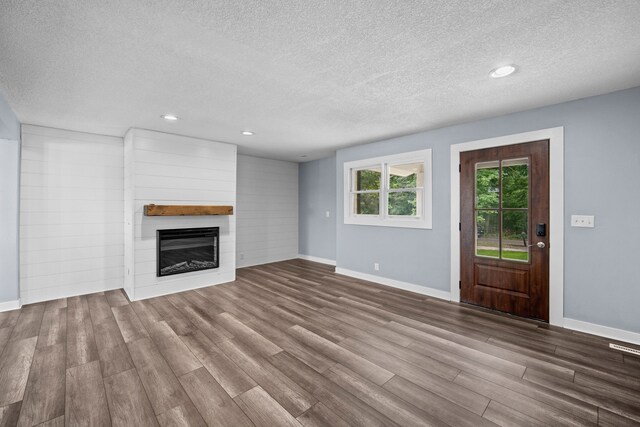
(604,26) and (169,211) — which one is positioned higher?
(604,26)

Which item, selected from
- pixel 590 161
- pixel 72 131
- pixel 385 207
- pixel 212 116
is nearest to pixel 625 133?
pixel 590 161

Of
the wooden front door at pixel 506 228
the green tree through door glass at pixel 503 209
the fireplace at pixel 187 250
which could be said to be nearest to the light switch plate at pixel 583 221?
the wooden front door at pixel 506 228

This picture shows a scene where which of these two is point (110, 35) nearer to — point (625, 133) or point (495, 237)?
point (495, 237)

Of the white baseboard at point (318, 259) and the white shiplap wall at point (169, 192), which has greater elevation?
the white shiplap wall at point (169, 192)

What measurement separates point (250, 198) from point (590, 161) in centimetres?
553

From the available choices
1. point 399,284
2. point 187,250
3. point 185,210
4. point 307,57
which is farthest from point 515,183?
point 187,250

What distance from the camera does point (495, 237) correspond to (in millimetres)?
3570

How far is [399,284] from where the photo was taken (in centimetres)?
454

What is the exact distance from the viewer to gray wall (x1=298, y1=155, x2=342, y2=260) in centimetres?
645

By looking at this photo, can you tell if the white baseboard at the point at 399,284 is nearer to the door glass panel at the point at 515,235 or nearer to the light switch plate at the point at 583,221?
the door glass panel at the point at 515,235

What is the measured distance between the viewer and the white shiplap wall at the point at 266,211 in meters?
6.17

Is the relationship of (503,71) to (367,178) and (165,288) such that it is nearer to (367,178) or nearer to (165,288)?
(367,178)

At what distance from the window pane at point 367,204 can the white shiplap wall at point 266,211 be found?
2223mm

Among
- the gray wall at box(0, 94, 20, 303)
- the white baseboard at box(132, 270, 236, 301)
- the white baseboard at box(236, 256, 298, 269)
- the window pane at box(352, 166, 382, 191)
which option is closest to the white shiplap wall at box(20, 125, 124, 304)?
the gray wall at box(0, 94, 20, 303)
